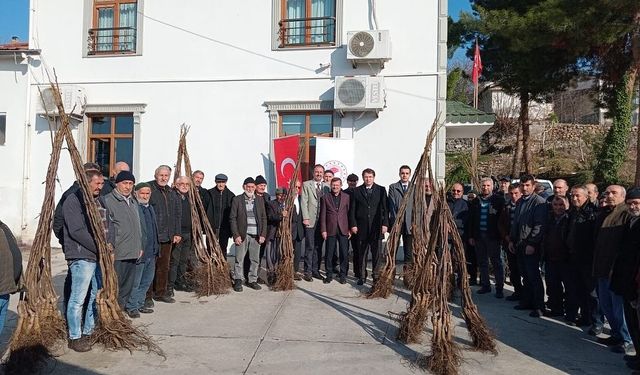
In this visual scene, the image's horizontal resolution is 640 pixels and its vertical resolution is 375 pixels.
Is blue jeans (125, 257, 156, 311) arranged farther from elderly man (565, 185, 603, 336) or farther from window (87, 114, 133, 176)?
window (87, 114, 133, 176)

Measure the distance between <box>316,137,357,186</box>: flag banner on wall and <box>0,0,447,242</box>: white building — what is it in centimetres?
26

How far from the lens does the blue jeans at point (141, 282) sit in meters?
5.22

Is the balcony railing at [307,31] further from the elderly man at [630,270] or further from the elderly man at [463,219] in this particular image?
the elderly man at [630,270]

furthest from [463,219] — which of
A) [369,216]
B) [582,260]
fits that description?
[582,260]

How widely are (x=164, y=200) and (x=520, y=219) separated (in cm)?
434

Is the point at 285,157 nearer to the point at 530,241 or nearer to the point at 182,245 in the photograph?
the point at 182,245

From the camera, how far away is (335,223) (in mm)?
7008

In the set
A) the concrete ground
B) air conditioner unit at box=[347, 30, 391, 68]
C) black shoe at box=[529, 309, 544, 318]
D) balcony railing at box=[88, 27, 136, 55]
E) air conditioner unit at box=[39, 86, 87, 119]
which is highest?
balcony railing at box=[88, 27, 136, 55]

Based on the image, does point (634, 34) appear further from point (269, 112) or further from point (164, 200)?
point (164, 200)

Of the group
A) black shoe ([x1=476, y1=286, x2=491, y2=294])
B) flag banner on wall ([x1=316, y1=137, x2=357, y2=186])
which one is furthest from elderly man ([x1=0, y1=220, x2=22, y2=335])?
flag banner on wall ([x1=316, y1=137, x2=357, y2=186])

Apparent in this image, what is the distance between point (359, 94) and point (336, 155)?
1193mm

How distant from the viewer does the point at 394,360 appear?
4207 mm

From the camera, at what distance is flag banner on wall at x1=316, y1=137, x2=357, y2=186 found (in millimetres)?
8891

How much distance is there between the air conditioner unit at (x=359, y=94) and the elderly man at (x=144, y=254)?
444 centimetres
